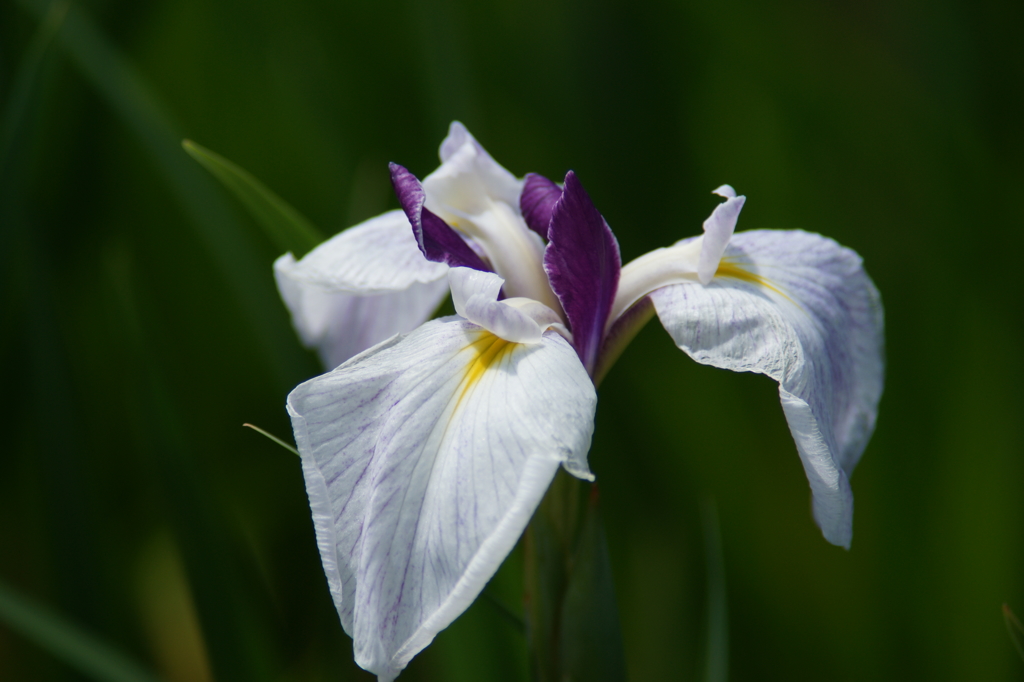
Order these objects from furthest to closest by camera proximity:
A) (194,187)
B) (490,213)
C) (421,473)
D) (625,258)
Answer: (625,258)
(194,187)
(490,213)
(421,473)

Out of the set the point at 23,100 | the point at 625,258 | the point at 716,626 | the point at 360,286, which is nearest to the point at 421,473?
the point at 360,286

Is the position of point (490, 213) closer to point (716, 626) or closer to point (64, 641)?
point (716, 626)

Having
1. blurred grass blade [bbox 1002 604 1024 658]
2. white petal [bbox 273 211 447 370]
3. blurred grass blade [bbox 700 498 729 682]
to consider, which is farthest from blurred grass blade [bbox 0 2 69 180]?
blurred grass blade [bbox 1002 604 1024 658]

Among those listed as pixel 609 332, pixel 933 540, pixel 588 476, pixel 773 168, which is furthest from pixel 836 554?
pixel 588 476

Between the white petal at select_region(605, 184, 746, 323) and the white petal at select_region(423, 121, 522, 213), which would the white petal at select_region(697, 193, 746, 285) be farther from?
the white petal at select_region(423, 121, 522, 213)

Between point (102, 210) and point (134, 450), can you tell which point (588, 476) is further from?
point (134, 450)

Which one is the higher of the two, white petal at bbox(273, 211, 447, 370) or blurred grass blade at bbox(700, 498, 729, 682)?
white petal at bbox(273, 211, 447, 370)

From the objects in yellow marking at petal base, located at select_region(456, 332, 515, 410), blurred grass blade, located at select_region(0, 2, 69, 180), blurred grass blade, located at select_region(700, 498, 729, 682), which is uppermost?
blurred grass blade, located at select_region(0, 2, 69, 180)

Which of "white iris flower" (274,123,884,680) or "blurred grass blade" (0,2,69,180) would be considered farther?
"blurred grass blade" (0,2,69,180)
